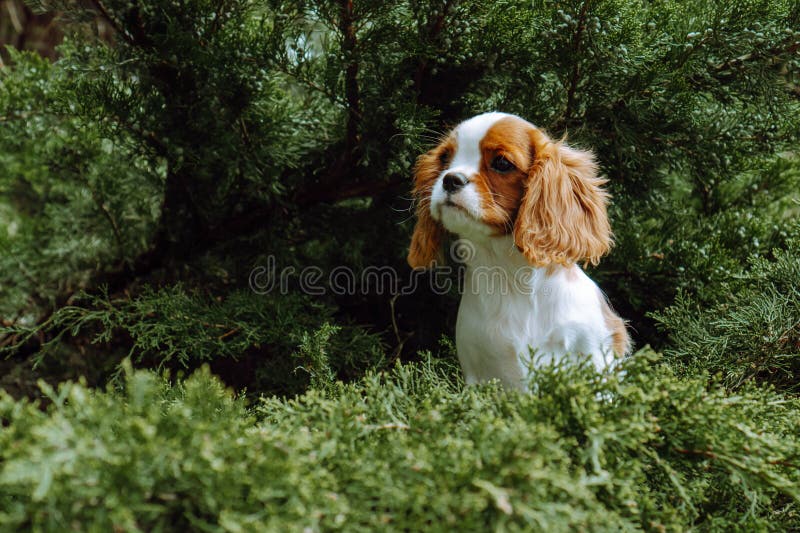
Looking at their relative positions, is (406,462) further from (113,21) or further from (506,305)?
(113,21)

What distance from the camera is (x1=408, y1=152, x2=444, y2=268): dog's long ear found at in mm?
1871

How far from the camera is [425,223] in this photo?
6.23 ft

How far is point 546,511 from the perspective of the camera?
0.90 meters

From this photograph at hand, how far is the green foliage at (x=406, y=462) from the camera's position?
855 mm

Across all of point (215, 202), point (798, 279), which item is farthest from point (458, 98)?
point (798, 279)

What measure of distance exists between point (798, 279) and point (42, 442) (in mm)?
1868

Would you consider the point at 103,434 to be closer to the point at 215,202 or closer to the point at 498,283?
the point at 498,283

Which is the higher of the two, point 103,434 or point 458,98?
point 458,98

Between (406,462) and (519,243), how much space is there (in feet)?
2.78

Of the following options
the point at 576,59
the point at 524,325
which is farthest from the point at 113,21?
the point at 524,325

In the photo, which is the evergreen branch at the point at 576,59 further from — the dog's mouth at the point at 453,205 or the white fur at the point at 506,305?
the dog's mouth at the point at 453,205

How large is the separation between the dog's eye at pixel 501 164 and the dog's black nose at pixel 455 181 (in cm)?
11

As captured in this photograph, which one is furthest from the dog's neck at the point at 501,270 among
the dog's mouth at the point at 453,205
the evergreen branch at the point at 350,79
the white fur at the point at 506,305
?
the evergreen branch at the point at 350,79

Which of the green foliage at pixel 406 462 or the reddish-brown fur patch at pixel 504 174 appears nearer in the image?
the green foliage at pixel 406 462
